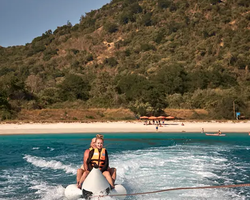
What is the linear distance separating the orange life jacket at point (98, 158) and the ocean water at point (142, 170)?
178 cm

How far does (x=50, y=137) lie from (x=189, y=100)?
25.1 metres

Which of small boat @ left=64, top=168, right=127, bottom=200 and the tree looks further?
the tree

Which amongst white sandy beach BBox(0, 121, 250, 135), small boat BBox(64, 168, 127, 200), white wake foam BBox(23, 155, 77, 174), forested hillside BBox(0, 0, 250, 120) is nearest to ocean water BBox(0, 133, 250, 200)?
white wake foam BBox(23, 155, 77, 174)

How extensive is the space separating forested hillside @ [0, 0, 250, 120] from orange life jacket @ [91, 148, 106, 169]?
101 feet

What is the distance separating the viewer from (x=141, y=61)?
8412 centimetres

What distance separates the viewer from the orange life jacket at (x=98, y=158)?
25.2ft

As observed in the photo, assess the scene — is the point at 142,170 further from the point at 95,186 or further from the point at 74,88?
the point at 74,88

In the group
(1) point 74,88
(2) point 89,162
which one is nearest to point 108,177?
(2) point 89,162

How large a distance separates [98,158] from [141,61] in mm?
77336

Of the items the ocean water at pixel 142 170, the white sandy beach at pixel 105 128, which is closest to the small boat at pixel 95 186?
the ocean water at pixel 142 170

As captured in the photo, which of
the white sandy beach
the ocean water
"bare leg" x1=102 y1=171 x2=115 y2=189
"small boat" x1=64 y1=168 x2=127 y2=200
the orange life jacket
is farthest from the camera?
the white sandy beach

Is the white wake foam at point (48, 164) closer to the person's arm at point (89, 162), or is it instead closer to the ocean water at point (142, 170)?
the ocean water at point (142, 170)

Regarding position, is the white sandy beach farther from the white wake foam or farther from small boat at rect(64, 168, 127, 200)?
small boat at rect(64, 168, 127, 200)

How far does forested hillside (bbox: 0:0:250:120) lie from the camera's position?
1791 inches
